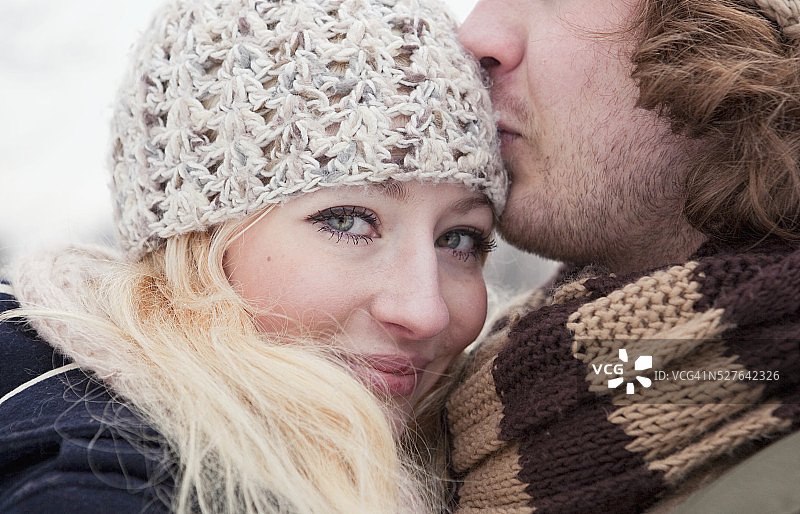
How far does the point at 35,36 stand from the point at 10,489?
3.78 meters

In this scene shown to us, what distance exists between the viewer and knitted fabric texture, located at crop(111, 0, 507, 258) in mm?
1536

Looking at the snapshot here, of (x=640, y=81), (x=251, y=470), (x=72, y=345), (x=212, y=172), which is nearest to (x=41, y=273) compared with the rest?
(x=72, y=345)

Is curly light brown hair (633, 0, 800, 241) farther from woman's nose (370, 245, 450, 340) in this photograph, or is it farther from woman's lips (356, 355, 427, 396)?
woman's lips (356, 355, 427, 396)

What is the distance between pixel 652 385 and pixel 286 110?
3.13 feet

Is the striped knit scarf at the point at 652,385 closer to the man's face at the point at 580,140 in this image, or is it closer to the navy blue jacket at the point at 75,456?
the man's face at the point at 580,140

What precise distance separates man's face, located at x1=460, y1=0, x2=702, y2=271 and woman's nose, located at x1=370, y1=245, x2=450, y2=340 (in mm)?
466

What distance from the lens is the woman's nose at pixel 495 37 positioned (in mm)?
1890

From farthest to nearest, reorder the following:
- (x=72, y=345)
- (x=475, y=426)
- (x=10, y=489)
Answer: (x=475, y=426), (x=72, y=345), (x=10, y=489)

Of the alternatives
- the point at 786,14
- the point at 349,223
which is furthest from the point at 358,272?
the point at 786,14

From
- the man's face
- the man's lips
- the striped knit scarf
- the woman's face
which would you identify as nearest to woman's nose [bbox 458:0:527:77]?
the man's face

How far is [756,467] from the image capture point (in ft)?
3.61

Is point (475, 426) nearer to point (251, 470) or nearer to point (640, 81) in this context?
point (251, 470)

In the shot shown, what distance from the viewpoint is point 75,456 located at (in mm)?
1169

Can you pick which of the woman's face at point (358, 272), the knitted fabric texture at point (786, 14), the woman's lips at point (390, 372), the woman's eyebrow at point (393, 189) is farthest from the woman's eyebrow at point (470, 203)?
the knitted fabric texture at point (786, 14)
